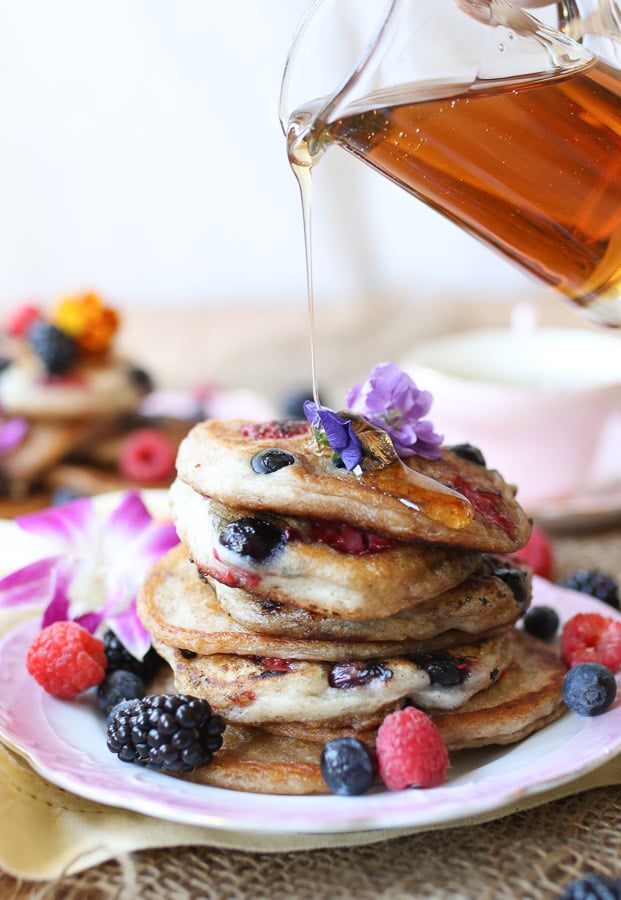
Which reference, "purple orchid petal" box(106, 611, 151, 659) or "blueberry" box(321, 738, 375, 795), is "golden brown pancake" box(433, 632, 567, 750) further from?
"purple orchid petal" box(106, 611, 151, 659)

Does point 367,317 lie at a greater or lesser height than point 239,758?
lesser

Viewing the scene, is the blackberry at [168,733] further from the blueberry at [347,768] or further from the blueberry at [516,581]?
the blueberry at [516,581]

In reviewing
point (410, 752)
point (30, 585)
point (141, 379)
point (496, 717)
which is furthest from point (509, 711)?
point (141, 379)

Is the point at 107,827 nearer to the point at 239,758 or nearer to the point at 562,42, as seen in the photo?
the point at 239,758

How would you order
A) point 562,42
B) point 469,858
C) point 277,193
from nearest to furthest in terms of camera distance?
point 469,858
point 562,42
point 277,193

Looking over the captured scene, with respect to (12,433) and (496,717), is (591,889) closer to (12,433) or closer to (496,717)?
(496,717)

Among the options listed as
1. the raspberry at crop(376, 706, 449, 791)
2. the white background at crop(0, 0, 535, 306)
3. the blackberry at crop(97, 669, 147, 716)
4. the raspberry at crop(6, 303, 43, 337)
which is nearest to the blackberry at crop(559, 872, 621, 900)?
the raspberry at crop(376, 706, 449, 791)

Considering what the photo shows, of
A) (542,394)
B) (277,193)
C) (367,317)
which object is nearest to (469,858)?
(542,394)
